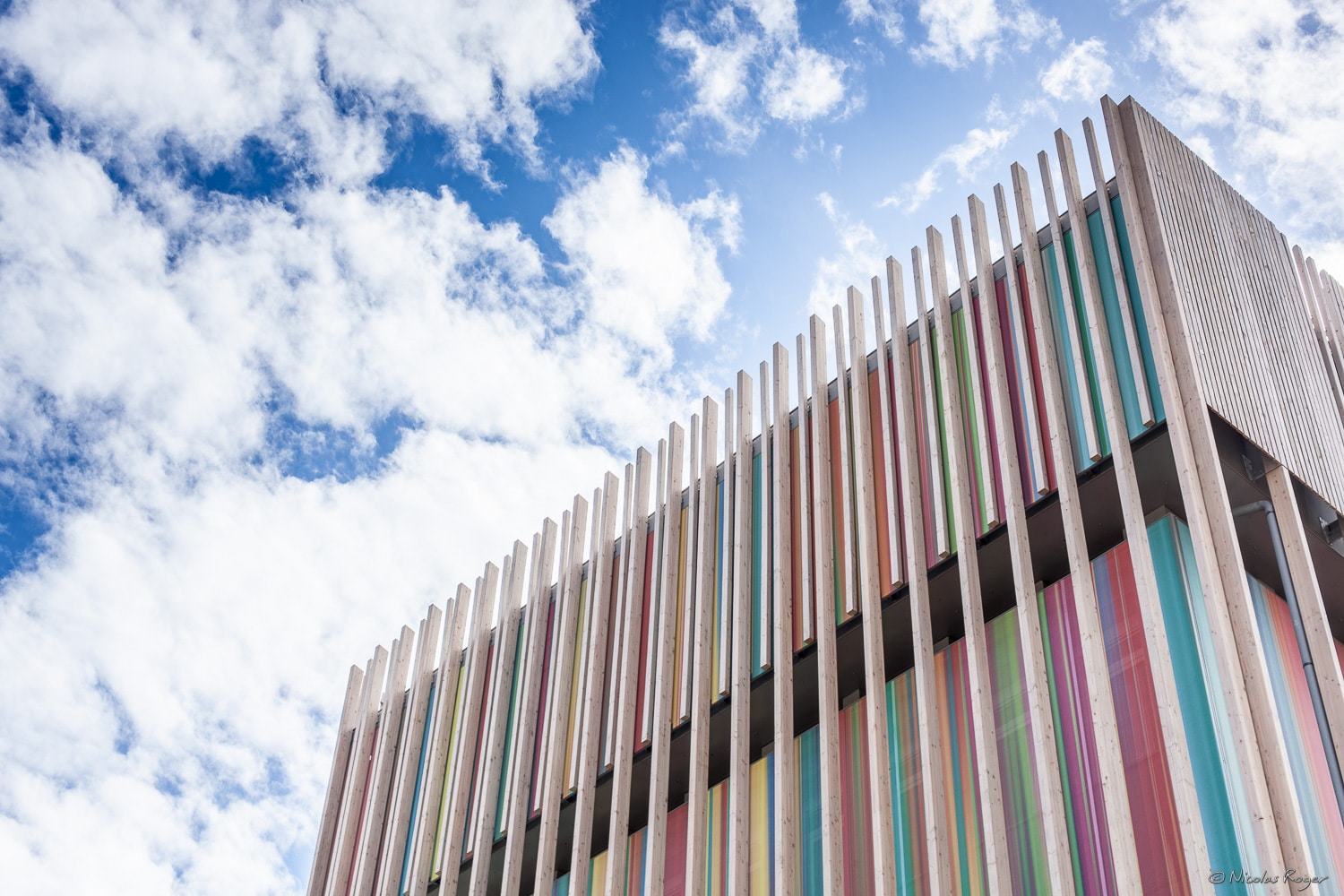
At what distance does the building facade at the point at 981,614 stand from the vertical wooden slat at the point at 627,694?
0.03 m

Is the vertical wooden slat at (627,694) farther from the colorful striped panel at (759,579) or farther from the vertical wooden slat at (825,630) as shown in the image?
the vertical wooden slat at (825,630)

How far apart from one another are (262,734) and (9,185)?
8750 mm

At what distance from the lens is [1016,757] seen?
6.74 meters

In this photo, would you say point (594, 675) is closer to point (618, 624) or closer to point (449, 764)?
point (618, 624)

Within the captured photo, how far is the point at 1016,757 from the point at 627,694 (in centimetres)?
384

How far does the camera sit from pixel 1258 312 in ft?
28.5

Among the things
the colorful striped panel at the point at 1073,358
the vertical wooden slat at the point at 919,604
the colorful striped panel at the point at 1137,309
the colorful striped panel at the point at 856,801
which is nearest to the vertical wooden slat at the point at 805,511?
the colorful striped panel at the point at 856,801

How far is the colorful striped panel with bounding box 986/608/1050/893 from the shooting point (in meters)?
6.29

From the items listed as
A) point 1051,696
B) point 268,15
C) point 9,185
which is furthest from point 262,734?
point 1051,696

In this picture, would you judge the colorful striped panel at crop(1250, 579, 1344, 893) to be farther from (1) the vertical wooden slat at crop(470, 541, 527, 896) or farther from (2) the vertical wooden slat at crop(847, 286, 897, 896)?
(1) the vertical wooden slat at crop(470, 541, 527, 896)

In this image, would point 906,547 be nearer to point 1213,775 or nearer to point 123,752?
point 1213,775

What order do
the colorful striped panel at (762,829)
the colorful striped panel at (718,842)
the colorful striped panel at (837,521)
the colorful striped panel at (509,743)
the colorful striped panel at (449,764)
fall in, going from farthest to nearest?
the colorful striped panel at (449,764) < the colorful striped panel at (509,743) < the colorful striped panel at (837,521) < the colorful striped panel at (718,842) < the colorful striped panel at (762,829)

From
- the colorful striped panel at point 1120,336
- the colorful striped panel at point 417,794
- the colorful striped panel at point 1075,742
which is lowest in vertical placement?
the colorful striped panel at point 1075,742

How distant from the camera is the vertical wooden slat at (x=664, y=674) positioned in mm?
8500
